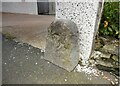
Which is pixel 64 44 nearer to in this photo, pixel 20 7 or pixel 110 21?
A: pixel 110 21

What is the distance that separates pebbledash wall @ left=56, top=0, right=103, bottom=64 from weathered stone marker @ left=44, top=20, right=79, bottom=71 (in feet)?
0.36

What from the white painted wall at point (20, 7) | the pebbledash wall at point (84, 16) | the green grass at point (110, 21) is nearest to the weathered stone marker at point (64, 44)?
the pebbledash wall at point (84, 16)

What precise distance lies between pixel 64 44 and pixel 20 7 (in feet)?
12.8

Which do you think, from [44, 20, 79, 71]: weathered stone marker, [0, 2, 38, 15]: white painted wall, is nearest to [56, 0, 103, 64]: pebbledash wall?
[44, 20, 79, 71]: weathered stone marker

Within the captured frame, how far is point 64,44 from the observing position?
2.76 meters

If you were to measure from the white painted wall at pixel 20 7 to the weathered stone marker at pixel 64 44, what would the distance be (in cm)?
342

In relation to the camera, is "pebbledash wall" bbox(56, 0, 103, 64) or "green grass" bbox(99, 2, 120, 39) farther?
"green grass" bbox(99, 2, 120, 39)

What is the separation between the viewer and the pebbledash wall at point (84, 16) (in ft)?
8.66

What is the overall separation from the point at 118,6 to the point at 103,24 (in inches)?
14.5

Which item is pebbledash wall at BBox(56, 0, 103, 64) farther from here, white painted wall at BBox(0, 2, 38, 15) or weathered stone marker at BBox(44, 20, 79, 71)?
white painted wall at BBox(0, 2, 38, 15)

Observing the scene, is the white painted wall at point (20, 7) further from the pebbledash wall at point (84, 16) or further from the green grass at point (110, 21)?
the green grass at point (110, 21)

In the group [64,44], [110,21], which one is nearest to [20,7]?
[64,44]

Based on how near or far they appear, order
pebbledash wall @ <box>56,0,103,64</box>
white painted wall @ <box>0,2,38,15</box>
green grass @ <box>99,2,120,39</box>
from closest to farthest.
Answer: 1. pebbledash wall @ <box>56,0,103,64</box>
2. green grass @ <box>99,2,120,39</box>
3. white painted wall @ <box>0,2,38,15</box>

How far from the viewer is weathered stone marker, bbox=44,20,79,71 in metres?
2.71
